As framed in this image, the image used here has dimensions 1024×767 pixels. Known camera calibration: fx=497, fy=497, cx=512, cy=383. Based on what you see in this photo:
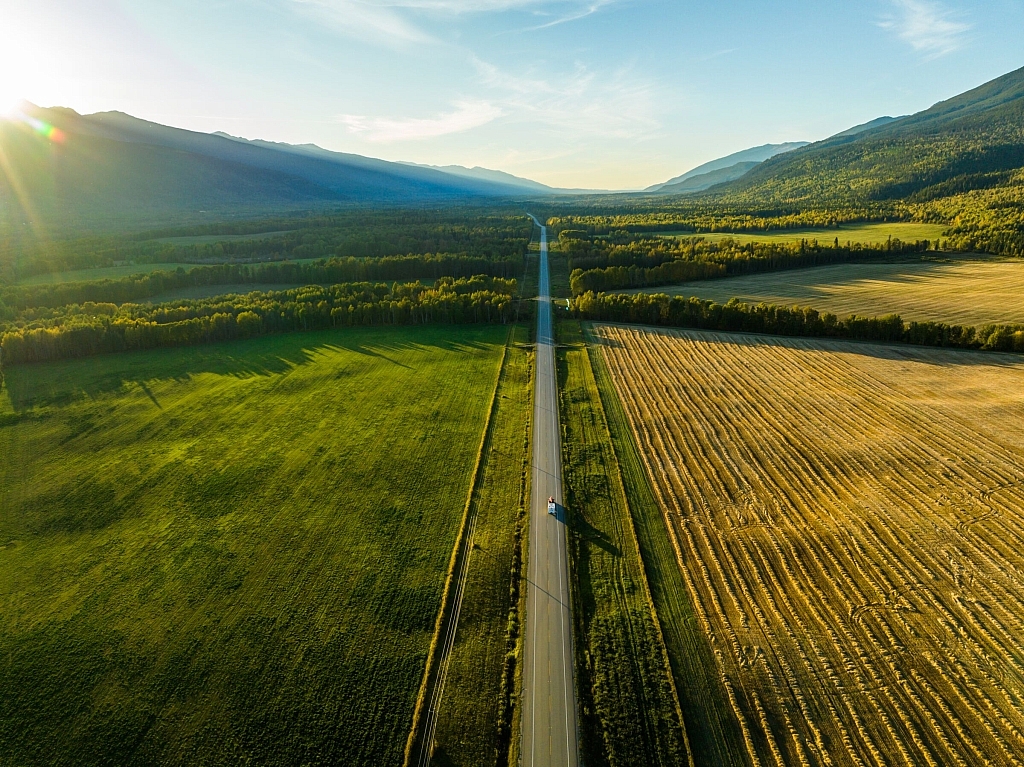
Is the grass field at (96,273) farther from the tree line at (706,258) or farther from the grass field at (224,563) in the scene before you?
the tree line at (706,258)

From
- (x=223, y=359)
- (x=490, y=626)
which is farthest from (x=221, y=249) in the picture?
(x=490, y=626)

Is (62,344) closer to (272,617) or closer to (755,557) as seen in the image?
(272,617)

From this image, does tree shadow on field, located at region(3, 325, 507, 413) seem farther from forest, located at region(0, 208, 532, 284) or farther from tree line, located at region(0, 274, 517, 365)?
forest, located at region(0, 208, 532, 284)

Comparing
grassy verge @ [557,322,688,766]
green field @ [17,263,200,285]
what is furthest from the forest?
grassy verge @ [557,322,688,766]

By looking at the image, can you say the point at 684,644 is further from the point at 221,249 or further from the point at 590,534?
the point at 221,249

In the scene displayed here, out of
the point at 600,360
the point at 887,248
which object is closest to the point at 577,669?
the point at 600,360
